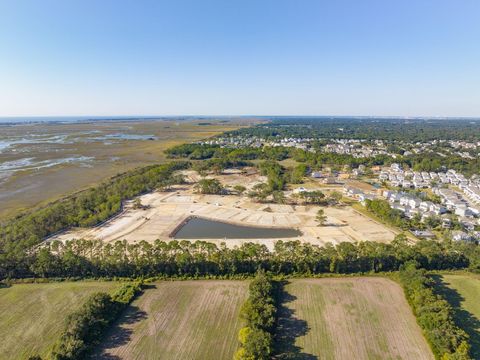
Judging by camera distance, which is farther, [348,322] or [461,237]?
[461,237]

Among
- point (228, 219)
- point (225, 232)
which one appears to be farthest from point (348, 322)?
point (228, 219)

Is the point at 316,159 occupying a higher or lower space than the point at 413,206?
higher

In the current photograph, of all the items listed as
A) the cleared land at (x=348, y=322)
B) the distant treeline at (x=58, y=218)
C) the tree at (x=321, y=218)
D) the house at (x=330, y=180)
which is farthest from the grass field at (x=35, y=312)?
the house at (x=330, y=180)

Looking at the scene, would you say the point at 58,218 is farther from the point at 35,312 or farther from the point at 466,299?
the point at 466,299

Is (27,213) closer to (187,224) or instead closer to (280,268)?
(187,224)

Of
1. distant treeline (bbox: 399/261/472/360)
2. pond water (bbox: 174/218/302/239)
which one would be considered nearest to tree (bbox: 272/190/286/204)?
Answer: pond water (bbox: 174/218/302/239)

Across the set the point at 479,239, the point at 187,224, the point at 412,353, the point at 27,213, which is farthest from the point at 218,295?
the point at 27,213
